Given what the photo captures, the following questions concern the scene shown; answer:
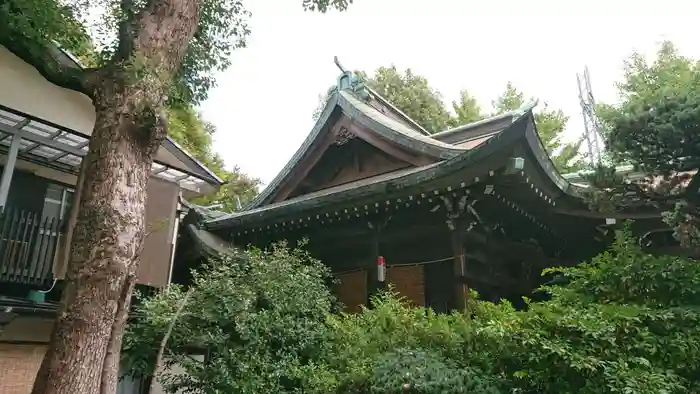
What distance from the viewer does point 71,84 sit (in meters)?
5.45

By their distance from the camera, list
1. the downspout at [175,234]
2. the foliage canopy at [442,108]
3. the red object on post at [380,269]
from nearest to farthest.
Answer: the red object on post at [380,269], the downspout at [175,234], the foliage canopy at [442,108]

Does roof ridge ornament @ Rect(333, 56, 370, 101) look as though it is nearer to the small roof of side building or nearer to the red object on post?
the small roof of side building

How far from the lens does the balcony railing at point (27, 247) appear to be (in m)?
8.00

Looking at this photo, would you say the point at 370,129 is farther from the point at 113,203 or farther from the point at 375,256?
the point at 113,203

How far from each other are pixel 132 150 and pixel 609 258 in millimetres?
5140

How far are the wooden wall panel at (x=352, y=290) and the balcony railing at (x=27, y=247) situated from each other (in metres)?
4.65

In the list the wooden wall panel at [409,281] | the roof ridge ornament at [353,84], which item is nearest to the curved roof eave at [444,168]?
the wooden wall panel at [409,281]

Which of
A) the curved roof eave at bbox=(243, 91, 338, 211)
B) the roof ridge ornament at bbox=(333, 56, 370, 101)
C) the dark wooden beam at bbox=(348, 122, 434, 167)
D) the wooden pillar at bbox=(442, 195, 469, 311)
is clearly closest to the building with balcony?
the curved roof eave at bbox=(243, 91, 338, 211)

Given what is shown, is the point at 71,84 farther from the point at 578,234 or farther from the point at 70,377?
the point at 578,234

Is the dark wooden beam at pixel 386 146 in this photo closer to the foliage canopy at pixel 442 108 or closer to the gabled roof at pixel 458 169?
the gabled roof at pixel 458 169

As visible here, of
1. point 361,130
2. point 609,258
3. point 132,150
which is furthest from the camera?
point 361,130

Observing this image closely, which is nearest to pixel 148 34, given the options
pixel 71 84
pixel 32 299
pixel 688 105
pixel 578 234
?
pixel 71 84

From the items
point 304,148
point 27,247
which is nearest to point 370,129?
point 304,148

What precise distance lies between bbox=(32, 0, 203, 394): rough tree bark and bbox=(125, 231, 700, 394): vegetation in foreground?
233cm
